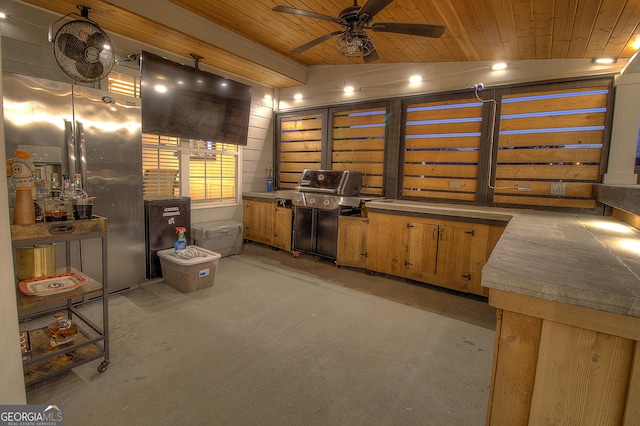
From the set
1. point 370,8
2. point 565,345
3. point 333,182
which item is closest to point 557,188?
point 333,182

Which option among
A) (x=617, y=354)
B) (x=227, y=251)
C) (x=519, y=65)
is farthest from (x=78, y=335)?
(x=519, y=65)

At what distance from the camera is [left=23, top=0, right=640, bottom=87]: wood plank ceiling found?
2414mm

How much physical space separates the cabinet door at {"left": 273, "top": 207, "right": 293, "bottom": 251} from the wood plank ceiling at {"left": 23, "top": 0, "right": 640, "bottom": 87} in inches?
85.6

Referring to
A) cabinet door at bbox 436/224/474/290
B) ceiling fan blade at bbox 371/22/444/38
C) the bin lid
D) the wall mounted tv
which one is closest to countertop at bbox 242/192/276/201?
the wall mounted tv

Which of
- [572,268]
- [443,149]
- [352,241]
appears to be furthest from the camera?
[352,241]

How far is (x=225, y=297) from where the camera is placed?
3.21m

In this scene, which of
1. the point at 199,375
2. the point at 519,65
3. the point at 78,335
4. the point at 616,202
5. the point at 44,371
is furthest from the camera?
the point at 519,65

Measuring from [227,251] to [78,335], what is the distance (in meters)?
2.54

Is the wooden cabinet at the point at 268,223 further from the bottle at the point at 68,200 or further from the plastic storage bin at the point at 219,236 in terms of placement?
the bottle at the point at 68,200

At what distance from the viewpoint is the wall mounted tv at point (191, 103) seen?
3.81 m

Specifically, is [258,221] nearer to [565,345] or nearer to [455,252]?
[455,252]

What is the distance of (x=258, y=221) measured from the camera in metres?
5.32

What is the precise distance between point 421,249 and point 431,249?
115 millimetres

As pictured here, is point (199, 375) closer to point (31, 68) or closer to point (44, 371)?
point (44, 371)
